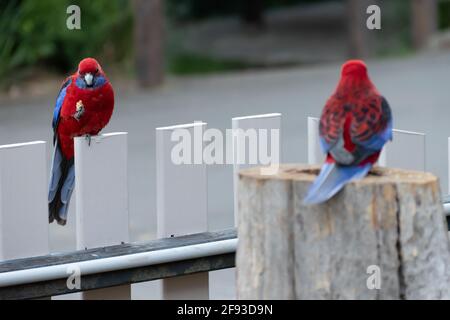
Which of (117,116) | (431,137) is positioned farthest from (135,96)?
(431,137)

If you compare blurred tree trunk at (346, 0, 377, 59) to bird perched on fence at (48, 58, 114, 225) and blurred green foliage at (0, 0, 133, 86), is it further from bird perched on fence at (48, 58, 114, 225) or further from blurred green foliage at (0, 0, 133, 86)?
bird perched on fence at (48, 58, 114, 225)

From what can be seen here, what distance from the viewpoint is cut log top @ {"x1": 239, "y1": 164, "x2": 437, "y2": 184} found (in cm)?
233

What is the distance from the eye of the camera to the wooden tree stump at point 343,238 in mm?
2291

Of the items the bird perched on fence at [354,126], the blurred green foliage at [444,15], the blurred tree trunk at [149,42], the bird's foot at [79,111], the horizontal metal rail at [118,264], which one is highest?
the blurred green foliage at [444,15]

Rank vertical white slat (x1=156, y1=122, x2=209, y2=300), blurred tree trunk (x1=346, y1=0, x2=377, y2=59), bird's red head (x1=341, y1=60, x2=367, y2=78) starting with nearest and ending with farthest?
1. bird's red head (x1=341, y1=60, x2=367, y2=78)
2. vertical white slat (x1=156, y1=122, x2=209, y2=300)
3. blurred tree trunk (x1=346, y1=0, x2=377, y2=59)

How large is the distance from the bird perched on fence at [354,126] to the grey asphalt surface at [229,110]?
3.96 meters

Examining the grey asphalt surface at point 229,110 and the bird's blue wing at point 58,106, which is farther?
the grey asphalt surface at point 229,110

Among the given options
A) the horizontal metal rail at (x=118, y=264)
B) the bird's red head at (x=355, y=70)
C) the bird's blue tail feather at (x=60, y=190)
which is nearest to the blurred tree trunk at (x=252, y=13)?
the bird's blue tail feather at (x=60, y=190)

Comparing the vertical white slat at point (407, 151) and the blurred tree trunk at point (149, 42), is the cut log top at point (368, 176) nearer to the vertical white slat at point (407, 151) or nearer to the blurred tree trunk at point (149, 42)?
the vertical white slat at point (407, 151)

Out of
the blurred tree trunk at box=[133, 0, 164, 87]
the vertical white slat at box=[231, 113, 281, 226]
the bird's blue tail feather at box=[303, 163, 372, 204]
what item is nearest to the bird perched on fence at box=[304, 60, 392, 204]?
the bird's blue tail feather at box=[303, 163, 372, 204]

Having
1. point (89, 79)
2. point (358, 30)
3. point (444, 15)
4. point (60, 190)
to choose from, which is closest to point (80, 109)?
point (89, 79)

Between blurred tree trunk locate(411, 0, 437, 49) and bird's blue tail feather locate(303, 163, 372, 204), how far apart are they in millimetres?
13539
